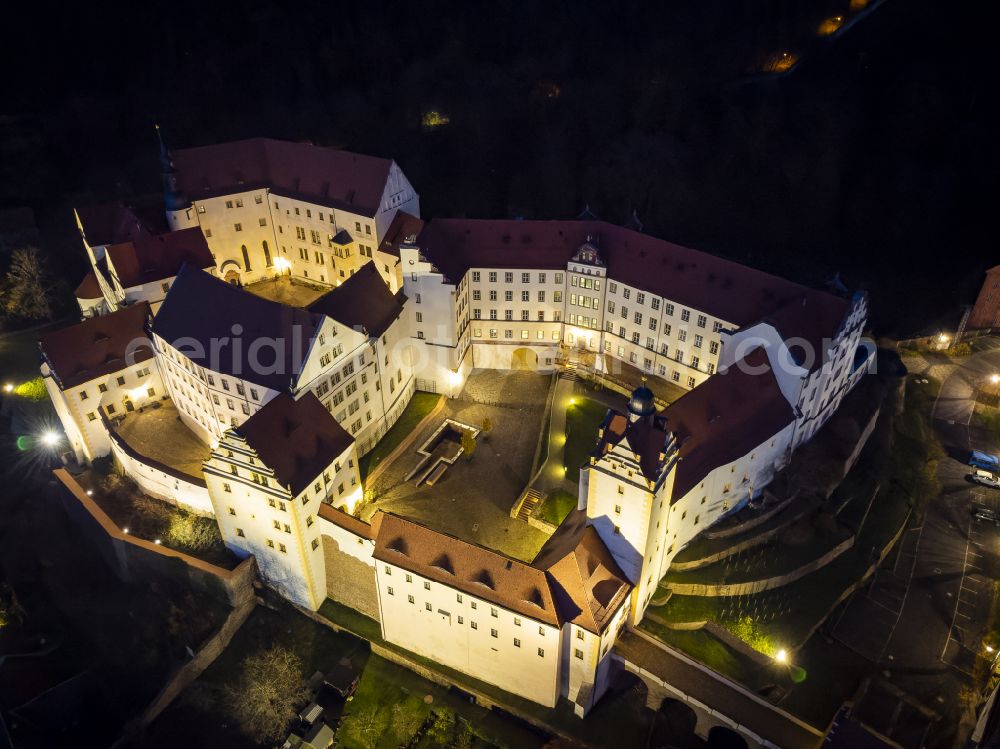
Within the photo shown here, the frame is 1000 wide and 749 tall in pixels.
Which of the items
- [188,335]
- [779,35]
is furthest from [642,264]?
[779,35]

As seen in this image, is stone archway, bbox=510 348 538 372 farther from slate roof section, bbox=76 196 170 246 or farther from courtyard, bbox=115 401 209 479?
slate roof section, bbox=76 196 170 246

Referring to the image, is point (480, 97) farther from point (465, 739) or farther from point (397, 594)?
point (465, 739)

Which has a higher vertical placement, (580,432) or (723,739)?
(580,432)

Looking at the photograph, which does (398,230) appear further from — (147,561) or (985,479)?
(985,479)

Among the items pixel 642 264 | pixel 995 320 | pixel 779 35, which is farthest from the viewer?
pixel 779 35

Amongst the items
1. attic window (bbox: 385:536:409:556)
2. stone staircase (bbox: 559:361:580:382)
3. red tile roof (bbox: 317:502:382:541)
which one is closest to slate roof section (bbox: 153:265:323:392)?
red tile roof (bbox: 317:502:382:541)

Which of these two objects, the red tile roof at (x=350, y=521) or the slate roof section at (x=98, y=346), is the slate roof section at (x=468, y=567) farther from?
the slate roof section at (x=98, y=346)

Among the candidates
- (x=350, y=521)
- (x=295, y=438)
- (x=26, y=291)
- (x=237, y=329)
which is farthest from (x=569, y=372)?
(x=26, y=291)
